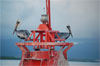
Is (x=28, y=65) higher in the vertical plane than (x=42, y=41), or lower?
lower

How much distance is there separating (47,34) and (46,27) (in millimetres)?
593

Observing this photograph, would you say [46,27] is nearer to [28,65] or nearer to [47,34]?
[47,34]

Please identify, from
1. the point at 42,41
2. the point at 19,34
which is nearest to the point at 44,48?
the point at 42,41

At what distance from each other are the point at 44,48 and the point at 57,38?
4.54 feet

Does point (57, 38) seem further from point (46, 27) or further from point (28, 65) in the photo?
point (28, 65)

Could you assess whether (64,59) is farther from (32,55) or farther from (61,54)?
(32,55)

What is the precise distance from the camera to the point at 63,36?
22.5m

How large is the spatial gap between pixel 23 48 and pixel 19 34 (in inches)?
48.2

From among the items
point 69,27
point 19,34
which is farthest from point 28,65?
point 69,27

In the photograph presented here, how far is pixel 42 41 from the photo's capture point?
22188mm

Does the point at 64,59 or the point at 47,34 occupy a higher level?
the point at 47,34

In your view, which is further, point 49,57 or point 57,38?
point 57,38

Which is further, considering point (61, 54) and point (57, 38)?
point (57, 38)

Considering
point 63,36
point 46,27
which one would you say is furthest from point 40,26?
point 63,36
